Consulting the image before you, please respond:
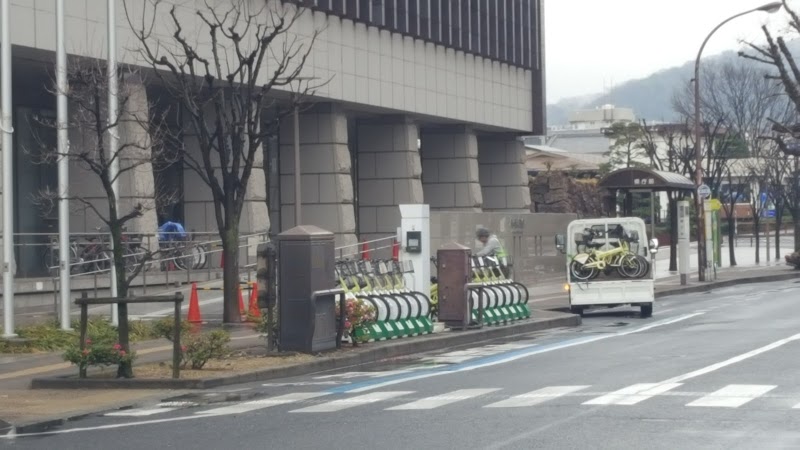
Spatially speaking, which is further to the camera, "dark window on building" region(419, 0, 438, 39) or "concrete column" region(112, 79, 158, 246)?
"dark window on building" region(419, 0, 438, 39)

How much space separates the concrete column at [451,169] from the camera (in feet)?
179

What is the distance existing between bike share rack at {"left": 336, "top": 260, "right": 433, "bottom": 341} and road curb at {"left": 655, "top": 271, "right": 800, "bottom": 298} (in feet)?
59.3

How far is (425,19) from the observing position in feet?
165

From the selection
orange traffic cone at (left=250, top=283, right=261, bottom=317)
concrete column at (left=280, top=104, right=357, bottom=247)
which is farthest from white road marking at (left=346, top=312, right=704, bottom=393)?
concrete column at (left=280, top=104, right=357, bottom=247)

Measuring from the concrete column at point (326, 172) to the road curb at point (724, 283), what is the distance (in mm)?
10084

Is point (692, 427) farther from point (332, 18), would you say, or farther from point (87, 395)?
point (332, 18)

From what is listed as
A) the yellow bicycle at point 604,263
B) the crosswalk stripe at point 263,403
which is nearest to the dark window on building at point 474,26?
the yellow bicycle at point 604,263

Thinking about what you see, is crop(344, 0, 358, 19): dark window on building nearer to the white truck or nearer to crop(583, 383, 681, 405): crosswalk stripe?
the white truck

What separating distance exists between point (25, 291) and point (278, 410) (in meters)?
16.5

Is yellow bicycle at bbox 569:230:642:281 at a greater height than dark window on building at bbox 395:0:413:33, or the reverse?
dark window on building at bbox 395:0:413:33

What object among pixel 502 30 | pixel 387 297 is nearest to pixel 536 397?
pixel 387 297

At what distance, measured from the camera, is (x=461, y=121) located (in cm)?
5334

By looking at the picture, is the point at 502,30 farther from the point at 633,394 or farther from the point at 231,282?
the point at 633,394

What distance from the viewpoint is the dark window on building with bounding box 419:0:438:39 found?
1966 inches
